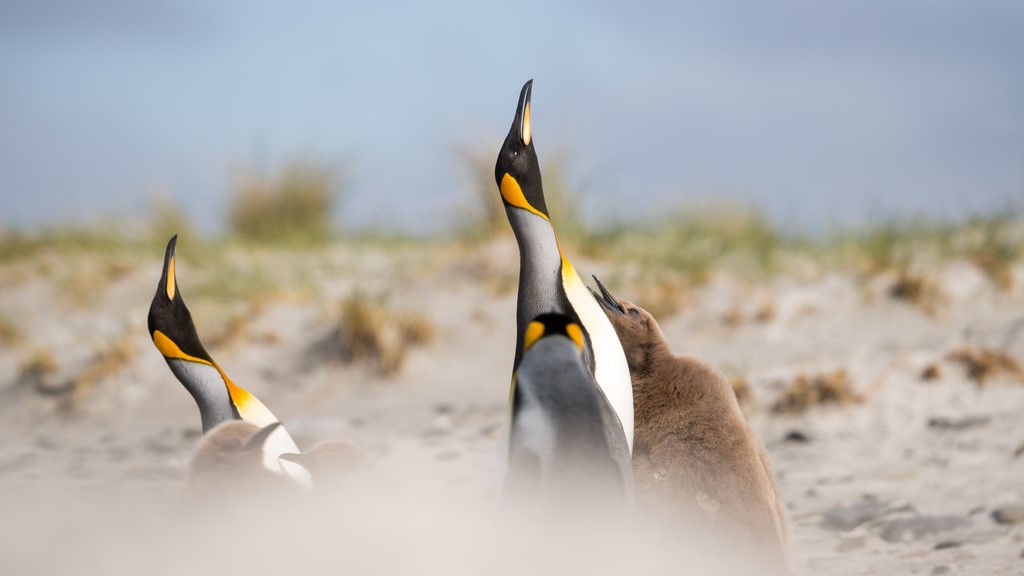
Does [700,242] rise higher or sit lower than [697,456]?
higher

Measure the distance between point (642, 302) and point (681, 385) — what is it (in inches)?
187

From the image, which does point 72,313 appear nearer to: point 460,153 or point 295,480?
point 460,153

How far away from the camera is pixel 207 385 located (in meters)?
3.52

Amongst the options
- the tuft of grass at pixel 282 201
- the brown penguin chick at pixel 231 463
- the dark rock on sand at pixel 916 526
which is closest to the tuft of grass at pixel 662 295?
the dark rock on sand at pixel 916 526

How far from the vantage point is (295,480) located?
2.90 meters

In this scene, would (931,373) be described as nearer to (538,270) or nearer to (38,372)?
(538,270)

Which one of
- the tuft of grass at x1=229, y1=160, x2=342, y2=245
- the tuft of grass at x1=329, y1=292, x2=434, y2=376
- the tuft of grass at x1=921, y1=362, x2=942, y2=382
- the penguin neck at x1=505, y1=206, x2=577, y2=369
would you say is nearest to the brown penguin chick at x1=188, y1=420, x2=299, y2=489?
the penguin neck at x1=505, y1=206, x2=577, y2=369

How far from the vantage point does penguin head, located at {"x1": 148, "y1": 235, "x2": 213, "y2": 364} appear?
11.2ft

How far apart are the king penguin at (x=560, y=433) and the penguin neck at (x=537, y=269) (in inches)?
23.0

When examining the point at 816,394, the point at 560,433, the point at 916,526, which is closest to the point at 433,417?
the point at 816,394

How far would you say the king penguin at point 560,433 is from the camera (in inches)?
94.2

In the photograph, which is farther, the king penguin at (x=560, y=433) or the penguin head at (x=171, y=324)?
the penguin head at (x=171, y=324)

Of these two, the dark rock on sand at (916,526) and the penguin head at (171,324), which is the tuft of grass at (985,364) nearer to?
the dark rock on sand at (916,526)

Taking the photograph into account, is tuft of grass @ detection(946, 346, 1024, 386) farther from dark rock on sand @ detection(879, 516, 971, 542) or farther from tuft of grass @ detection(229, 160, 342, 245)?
tuft of grass @ detection(229, 160, 342, 245)
